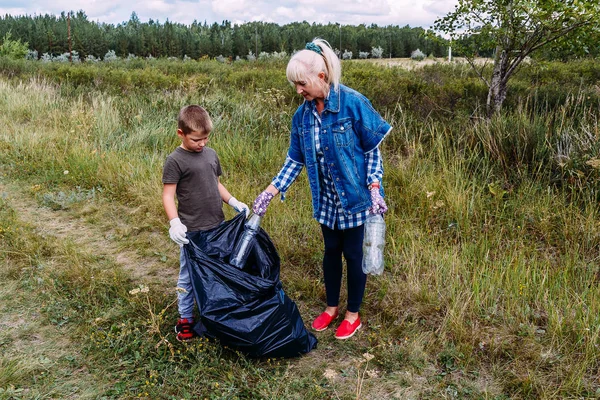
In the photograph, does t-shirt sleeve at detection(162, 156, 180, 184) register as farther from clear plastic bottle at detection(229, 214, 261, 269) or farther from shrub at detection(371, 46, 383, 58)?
shrub at detection(371, 46, 383, 58)

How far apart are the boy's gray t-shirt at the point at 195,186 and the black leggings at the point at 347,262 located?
2.17 ft

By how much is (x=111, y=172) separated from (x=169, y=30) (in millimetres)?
30435

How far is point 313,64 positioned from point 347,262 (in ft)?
3.77

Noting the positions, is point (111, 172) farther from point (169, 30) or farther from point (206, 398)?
point (169, 30)

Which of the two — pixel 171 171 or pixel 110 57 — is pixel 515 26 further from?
pixel 110 57

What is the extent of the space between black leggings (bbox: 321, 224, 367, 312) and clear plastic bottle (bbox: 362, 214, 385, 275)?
0.05 m

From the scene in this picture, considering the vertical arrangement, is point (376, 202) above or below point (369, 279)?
above

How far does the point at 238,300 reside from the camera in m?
2.39

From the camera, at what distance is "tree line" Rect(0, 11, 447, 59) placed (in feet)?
103

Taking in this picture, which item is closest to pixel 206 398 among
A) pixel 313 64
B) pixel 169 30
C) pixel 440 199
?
pixel 313 64

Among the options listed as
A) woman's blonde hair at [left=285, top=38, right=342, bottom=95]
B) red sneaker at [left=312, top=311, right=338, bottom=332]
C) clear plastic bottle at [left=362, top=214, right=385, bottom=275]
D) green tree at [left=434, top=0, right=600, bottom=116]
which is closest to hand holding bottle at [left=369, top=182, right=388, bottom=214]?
clear plastic bottle at [left=362, top=214, right=385, bottom=275]

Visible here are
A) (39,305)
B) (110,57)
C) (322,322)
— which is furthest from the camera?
(110,57)

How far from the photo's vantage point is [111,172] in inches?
218

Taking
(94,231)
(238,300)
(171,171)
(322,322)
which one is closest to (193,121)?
(171,171)
